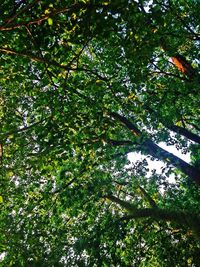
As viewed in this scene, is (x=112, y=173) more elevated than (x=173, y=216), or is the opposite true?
(x=112, y=173)

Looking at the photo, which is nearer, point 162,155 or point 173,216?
point 173,216

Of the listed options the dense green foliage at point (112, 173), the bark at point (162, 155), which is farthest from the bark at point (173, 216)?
the bark at point (162, 155)

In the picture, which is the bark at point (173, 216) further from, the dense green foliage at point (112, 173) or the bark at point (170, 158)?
the bark at point (170, 158)

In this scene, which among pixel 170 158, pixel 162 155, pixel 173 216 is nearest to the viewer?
pixel 173 216

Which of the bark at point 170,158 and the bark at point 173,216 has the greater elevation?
the bark at point 170,158

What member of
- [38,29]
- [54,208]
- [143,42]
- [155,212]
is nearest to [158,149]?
[155,212]

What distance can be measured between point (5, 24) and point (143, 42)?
291 cm

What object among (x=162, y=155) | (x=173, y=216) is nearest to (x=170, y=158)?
(x=162, y=155)

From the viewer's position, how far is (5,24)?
484 centimetres

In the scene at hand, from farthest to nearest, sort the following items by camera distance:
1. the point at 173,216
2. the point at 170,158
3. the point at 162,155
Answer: the point at 170,158 → the point at 162,155 → the point at 173,216

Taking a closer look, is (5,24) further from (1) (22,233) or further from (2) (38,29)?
(1) (22,233)

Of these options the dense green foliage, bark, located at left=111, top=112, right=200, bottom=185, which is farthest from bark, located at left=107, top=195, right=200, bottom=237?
bark, located at left=111, top=112, right=200, bottom=185

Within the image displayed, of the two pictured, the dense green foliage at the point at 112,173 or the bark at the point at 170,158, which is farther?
the bark at the point at 170,158

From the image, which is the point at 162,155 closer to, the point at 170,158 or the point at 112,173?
the point at 170,158
